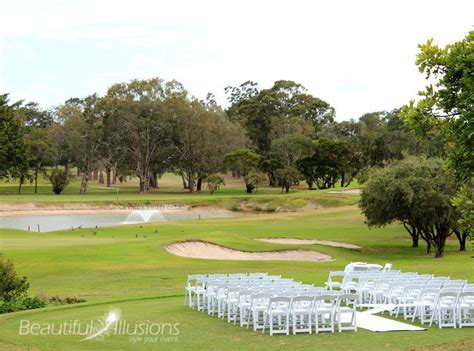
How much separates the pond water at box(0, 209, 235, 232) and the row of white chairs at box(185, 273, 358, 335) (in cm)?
5194

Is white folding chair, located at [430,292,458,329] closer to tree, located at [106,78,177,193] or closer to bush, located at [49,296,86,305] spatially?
bush, located at [49,296,86,305]

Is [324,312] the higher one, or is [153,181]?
[153,181]

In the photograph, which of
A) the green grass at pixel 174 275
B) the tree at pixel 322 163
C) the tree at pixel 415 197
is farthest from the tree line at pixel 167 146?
the tree at pixel 415 197

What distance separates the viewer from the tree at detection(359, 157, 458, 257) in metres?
46.6

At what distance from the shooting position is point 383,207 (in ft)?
160

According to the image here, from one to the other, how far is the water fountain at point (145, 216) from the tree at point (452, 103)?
6770cm

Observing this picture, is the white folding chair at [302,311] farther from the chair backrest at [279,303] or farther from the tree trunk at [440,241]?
the tree trunk at [440,241]

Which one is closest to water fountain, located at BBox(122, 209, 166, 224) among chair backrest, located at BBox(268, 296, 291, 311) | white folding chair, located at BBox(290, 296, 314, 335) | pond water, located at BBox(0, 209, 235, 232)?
pond water, located at BBox(0, 209, 235, 232)

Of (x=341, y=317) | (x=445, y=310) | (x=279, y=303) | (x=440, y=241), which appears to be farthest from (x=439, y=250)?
(x=279, y=303)

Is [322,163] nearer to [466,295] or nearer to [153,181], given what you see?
[153,181]

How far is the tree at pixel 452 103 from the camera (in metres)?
12.2

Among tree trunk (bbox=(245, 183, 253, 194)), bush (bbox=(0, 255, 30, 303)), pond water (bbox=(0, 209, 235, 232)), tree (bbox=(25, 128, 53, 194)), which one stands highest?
tree (bbox=(25, 128, 53, 194))

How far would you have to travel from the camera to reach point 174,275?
3139 centimetres

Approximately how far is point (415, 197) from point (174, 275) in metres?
21.0
